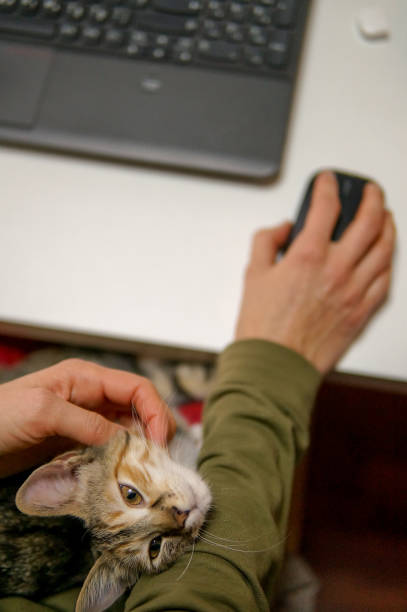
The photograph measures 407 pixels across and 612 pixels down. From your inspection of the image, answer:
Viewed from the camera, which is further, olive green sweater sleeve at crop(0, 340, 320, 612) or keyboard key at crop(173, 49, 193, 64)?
keyboard key at crop(173, 49, 193, 64)

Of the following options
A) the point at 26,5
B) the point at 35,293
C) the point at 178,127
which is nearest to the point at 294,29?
the point at 178,127

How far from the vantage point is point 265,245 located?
590 millimetres

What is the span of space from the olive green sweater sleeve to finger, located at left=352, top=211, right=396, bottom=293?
4.8 inches

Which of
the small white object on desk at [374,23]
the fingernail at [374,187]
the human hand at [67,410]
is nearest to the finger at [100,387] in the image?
the human hand at [67,410]

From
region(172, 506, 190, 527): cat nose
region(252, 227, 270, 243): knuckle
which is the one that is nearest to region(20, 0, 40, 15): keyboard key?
region(252, 227, 270, 243): knuckle

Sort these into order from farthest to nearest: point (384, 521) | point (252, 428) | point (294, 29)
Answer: point (384, 521) → point (294, 29) → point (252, 428)

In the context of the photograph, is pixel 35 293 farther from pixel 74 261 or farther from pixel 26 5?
pixel 26 5

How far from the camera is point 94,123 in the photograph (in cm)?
62

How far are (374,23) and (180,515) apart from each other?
67cm

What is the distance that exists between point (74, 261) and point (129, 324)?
0.35ft

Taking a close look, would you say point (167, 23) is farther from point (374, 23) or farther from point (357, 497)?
point (357, 497)

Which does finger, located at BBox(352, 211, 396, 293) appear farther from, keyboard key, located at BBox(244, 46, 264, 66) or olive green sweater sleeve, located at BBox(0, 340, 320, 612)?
keyboard key, located at BBox(244, 46, 264, 66)

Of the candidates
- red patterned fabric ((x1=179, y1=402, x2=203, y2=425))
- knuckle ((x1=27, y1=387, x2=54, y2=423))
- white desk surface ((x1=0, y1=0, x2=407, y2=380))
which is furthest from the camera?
red patterned fabric ((x1=179, y1=402, x2=203, y2=425))

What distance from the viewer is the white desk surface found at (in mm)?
562
